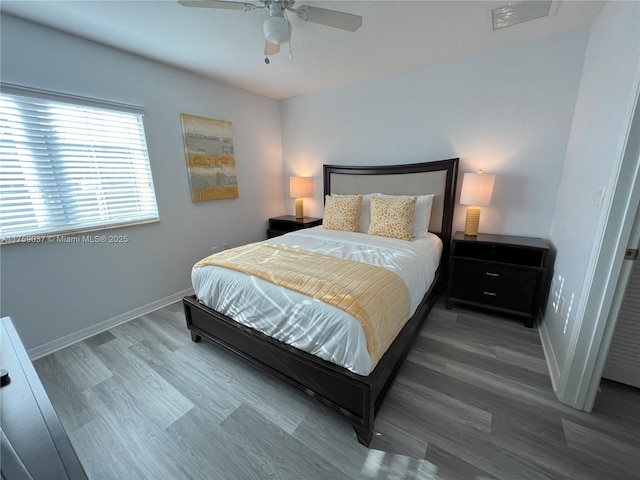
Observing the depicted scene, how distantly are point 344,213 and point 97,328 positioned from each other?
2679mm

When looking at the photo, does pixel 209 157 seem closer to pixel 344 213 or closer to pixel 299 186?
pixel 299 186

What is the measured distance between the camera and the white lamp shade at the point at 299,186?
3.73m

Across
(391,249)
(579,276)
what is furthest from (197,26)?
(579,276)

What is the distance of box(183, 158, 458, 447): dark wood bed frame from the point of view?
1.30 metres

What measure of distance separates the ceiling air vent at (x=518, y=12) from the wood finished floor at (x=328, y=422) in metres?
2.53

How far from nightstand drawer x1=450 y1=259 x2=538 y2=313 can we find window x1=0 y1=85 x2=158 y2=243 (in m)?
3.22

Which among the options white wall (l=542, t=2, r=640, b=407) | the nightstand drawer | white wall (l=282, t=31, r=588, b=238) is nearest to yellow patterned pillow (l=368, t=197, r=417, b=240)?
the nightstand drawer

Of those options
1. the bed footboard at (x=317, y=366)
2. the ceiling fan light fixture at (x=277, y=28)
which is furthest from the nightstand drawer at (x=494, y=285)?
the ceiling fan light fixture at (x=277, y=28)

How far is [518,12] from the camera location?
188 cm

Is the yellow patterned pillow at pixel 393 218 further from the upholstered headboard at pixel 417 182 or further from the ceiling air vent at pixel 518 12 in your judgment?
the ceiling air vent at pixel 518 12

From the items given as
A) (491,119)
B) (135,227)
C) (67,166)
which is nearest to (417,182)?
(491,119)

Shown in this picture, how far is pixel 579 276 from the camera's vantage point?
159 cm

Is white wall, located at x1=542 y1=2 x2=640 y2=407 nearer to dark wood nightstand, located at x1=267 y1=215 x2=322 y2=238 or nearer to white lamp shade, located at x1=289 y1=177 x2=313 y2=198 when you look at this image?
dark wood nightstand, located at x1=267 y1=215 x2=322 y2=238

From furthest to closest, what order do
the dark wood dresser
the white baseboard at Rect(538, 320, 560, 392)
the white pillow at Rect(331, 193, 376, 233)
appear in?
the white pillow at Rect(331, 193, 376, 233)
the white baseboard at Rect(538, 320, 560, 392)
the dark wood dresser
